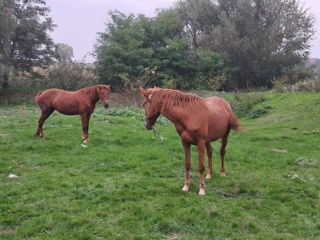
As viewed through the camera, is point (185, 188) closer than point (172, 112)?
No

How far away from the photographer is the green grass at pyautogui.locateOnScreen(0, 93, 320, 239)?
4027 mm

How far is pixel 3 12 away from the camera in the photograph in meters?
21.4

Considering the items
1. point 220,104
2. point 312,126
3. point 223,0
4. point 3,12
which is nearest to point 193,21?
Result: point 223,0

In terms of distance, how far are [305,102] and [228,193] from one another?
11.0m

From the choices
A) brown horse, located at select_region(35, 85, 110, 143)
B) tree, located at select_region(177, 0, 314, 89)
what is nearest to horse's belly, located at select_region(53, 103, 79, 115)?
brown horse, located at select_region(35, 85, 110, 143)

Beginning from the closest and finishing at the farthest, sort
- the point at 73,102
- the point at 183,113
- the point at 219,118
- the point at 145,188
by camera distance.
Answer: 1. the point at 183,113
2. the point at 145,188
3. the point at 219,118
4. the point at 73,102

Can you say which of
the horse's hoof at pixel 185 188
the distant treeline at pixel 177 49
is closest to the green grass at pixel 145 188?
the horse's hoof at pixel 185 188

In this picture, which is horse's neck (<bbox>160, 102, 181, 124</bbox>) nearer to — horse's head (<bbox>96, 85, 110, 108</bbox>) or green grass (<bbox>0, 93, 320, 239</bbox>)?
green grass (<bbox>0, 93, 320, 239</bbox>)

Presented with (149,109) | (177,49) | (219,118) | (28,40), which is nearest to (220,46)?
(177,49)

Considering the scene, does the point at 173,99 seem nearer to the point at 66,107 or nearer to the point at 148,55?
the point at 66,107

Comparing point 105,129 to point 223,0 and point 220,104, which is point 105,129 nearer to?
point 220,104

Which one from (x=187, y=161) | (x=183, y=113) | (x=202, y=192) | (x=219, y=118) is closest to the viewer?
(x=183, y=113)

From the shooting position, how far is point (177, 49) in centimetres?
2550

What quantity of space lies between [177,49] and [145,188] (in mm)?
21459
